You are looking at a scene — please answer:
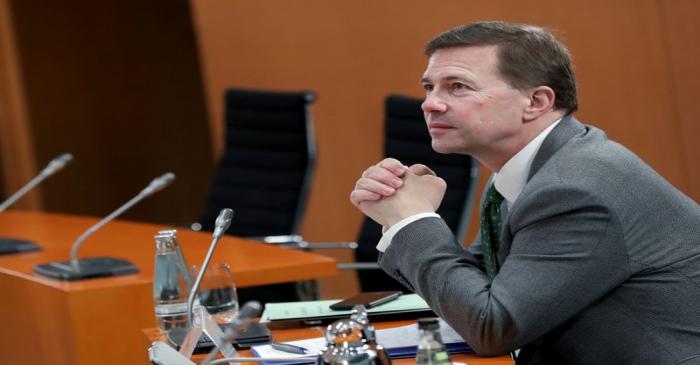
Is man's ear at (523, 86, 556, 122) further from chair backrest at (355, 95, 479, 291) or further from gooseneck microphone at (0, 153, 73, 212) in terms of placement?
gooseneck microphone at (0, 153, 73, 212)

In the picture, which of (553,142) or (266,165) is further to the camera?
(266,165)

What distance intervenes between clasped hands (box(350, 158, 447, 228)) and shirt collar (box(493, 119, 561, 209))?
0.40ft

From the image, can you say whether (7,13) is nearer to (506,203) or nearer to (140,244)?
(140,244)

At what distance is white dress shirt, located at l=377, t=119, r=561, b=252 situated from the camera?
2260 millimetres

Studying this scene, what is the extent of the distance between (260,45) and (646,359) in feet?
15.3

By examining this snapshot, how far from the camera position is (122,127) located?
28.2ft

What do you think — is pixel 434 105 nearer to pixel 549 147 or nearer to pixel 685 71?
pixel 549 147

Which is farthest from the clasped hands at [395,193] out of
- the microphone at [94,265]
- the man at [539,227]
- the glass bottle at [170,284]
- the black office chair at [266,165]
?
the black office chair at [266,165]

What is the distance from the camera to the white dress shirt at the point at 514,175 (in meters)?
2.26

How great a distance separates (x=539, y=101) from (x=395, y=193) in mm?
336

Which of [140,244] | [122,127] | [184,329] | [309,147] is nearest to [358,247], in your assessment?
[309,147]

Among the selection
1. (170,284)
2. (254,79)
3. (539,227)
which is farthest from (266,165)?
(539,227)

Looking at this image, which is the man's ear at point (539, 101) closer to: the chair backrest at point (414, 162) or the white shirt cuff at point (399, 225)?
the white shirt cuff at point (399, 225)

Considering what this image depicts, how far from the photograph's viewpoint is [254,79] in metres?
6.55
